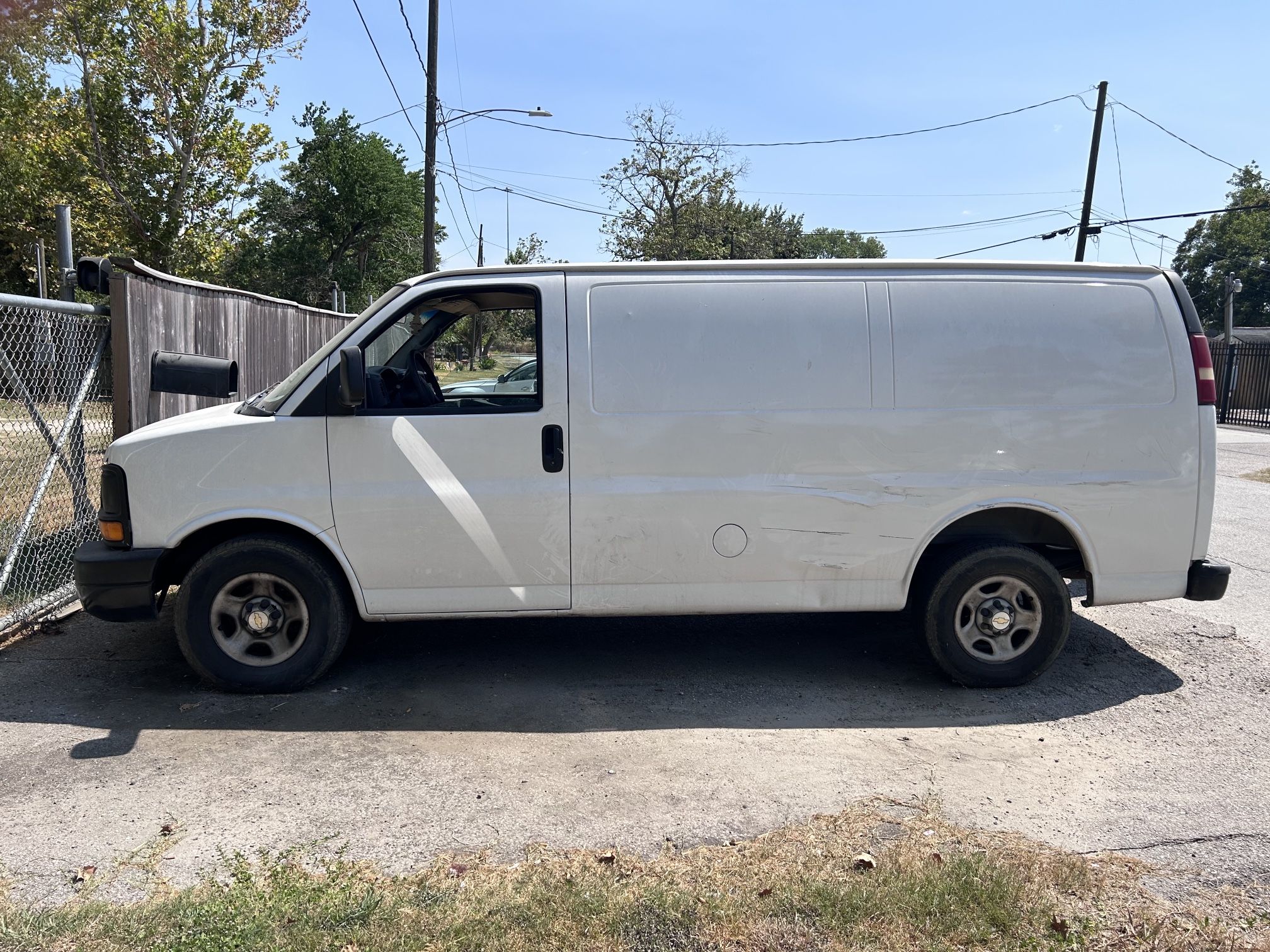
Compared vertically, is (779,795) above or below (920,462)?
below

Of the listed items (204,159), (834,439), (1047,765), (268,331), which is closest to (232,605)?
(834,439)

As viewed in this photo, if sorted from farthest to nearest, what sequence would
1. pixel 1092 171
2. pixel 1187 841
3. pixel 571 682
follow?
pixel 1092 171 → pixel 571 682 → pixel 1187 841

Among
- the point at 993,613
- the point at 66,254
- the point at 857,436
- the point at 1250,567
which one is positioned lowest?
the point at 1250,567

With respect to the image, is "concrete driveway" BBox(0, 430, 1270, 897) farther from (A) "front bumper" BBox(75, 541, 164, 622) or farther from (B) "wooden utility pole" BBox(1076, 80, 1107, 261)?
(B) "wooden utility pole" BBox(1076, 80, 1107, 261)

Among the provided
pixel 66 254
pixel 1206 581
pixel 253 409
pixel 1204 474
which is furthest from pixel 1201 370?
pixel 66 254

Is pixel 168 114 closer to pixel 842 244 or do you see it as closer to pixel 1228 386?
pixel 1228 386

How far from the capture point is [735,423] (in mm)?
4801

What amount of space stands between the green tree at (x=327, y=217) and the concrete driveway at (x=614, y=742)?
37518 millimetres

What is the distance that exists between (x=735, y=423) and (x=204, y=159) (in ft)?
87.4

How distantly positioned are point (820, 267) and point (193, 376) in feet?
14.8

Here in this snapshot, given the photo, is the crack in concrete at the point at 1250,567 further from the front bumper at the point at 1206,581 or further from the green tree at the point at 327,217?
the green tree at the point at 327,217

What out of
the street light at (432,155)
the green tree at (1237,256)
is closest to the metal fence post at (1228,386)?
the street light at (432,155)

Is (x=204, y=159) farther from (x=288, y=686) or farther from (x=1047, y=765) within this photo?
(x=1047, y=765)

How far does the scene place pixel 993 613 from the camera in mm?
5016
